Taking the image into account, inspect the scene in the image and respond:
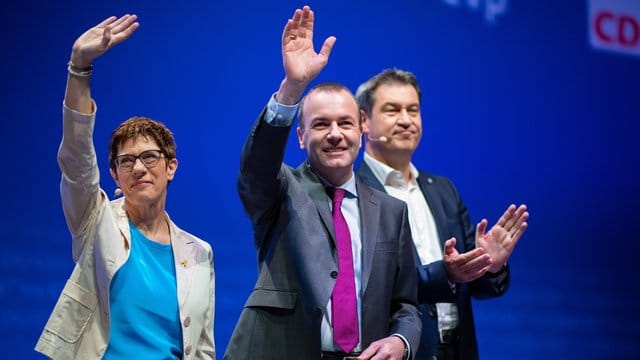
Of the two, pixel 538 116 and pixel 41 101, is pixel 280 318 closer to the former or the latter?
pixel 41 101

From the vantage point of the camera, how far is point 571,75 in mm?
4547

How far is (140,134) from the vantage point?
2373 millimetres

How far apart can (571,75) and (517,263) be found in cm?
105

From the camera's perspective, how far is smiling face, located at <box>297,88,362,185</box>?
95.2 inches

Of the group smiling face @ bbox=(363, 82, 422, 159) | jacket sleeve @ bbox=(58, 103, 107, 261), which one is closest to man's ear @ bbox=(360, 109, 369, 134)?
smiling face @ bbox=(363, 82, 422, 159)

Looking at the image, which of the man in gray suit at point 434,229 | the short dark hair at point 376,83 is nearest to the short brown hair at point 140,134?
the man in gray suit at point 434,229

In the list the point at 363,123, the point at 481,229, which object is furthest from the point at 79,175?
the point at 481,229

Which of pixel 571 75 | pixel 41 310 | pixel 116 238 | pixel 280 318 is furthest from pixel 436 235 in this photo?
pixel 571 75

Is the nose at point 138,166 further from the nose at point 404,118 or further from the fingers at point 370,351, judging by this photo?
the nose at point 404,118

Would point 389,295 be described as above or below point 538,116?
below

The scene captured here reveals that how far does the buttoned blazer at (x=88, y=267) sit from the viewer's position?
2.09 metres

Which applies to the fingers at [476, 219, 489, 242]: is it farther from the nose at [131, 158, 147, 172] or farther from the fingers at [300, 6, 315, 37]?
the nose at [131, 158, 147, 172]

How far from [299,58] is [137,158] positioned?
52cm

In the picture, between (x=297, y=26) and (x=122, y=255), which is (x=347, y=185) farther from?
(x=122, y=255)
